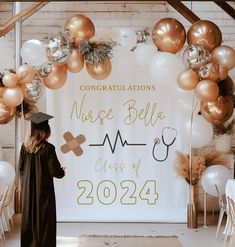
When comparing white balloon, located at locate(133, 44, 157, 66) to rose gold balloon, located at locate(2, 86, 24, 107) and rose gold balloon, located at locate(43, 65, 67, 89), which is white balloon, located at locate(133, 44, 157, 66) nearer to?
rose gold balloon, located at locate(43, 65, 67, 89)

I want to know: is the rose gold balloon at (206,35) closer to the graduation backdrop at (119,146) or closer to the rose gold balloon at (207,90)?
the rose gold balloon at (207,90)

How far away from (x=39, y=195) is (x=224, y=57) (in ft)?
8.48

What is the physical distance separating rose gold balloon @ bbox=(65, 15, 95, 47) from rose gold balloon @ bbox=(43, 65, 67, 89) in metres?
0.37

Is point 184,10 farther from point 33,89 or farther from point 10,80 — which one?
point 10,80

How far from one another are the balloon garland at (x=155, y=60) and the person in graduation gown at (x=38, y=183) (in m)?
1.27

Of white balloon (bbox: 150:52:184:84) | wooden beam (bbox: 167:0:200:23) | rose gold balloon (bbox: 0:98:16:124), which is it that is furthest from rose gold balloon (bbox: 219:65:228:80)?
rose gold balloon (bbox: 0:98:16:124)

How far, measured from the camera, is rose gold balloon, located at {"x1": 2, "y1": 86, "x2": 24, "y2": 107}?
264 inches

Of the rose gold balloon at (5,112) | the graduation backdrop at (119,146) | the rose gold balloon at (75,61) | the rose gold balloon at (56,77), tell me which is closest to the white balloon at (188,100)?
the graduation backdrop at (119,146)

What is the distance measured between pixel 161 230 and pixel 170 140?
4.18 feet

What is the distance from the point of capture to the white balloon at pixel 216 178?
23.3ft

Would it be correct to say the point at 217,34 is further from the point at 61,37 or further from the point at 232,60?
the point at 61,37

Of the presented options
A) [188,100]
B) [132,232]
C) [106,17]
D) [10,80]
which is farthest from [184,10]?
[132,232]

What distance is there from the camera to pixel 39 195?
5.58 m

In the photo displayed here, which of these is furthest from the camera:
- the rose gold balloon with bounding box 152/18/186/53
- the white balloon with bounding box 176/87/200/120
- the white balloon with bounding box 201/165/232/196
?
the white balloon with bounding box 176/87/200/120
